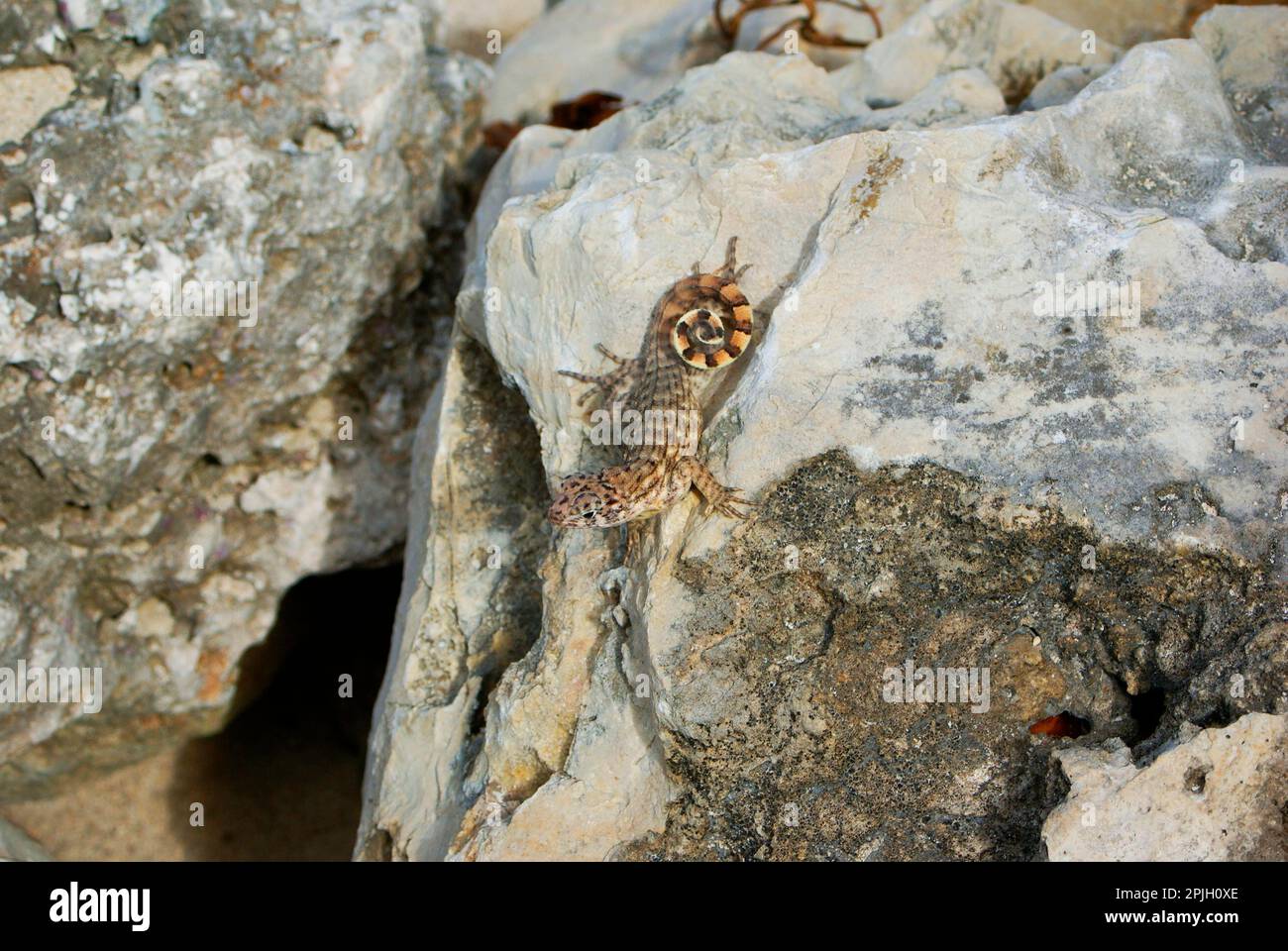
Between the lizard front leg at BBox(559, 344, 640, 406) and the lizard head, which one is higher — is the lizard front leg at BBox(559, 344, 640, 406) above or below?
above

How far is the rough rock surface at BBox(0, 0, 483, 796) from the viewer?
6301 millimetres

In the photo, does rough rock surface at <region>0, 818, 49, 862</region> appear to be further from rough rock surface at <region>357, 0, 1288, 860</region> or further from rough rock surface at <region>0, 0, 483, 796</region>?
rough rock surface at <region>357, 0, 1288, 860</region>

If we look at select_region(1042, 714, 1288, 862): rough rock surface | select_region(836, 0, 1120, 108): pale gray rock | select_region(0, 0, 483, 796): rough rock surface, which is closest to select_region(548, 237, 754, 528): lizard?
select_region(1042, 714, 1288, 862): rough rock surface

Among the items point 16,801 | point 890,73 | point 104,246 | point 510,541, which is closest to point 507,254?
point 510,541

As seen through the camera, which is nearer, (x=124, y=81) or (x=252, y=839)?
(x=124, y=81)

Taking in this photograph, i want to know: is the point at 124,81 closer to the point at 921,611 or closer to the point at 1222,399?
the point at 921,611

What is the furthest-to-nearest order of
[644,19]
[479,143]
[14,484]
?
[644,19]
[479,143]
[14,484]

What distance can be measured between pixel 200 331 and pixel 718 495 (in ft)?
11.6

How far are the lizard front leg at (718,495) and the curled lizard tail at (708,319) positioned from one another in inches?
25.1

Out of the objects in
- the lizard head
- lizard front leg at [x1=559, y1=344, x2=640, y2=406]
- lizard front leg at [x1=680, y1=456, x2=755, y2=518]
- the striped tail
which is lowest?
the lizard head

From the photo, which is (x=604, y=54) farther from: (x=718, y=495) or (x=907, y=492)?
(x=907, y=492)

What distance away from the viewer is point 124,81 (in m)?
6.46

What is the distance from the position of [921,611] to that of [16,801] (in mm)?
6784

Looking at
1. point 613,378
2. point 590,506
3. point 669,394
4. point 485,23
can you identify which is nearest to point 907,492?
point 669,394
